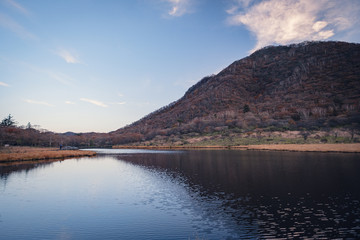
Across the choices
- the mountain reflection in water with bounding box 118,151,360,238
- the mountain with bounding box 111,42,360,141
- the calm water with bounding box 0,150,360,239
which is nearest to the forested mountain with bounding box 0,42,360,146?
the mountain with bounding box 111,42,360,141

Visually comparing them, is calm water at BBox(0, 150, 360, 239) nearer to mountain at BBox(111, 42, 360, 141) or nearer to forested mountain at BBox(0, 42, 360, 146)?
forested mountain at BBox(0, 42, 360, 146)

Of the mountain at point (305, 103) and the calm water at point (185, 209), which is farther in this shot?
the mountain at point (305, 103)

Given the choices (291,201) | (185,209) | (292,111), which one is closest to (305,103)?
(292,111)

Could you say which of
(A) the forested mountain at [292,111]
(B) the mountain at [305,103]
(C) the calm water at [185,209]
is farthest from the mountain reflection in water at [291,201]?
(B) the mountain at [305,103]

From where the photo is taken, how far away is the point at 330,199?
18859 mm

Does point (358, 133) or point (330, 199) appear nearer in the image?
point (330, 199)

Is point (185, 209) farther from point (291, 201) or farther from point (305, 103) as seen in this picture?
point (305, 103)

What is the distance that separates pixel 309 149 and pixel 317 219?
59766mm

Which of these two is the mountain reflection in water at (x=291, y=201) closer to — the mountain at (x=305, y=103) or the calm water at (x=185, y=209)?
the calm water at (x=185, y=209)

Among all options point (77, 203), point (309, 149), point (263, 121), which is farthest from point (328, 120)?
point (77, 203)

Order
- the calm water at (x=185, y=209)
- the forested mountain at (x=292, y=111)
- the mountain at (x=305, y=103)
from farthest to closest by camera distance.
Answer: the mountain at (x=305, y=103) → the forested mountain at (x=292, y=111) → the calm water at (x=185, y=209)

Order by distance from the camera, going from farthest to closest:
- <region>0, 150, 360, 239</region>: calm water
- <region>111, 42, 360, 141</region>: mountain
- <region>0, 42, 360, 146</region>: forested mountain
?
<region>111, 42, 360, 141</region>: mountain, <region>0, 42, 360, 146</region>: forested mountain, <region>0, 150, 360, 239</region>: calm water

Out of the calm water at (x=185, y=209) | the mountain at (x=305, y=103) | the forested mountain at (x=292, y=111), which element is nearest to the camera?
the calm water at (x=185, y=209)

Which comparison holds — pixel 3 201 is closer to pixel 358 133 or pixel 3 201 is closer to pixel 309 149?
pixel 309 149
